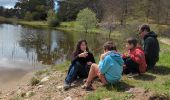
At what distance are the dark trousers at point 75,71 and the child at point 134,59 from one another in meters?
Answer: 1.42

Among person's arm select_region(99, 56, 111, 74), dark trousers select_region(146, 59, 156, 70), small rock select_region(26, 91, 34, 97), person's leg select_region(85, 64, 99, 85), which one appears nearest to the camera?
person's arm select_region(99, 56, 111, 74)

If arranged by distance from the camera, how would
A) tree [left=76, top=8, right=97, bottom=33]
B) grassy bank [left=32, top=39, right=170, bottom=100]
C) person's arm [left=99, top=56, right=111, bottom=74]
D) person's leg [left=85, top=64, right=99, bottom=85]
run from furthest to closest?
tree [left=76, top=8, right=97, bottom=33] < person's leg [left=85, top=64, right=99, bottom=85] < person's arm [left=99, top=56, right=111, bottom=74] < grassy bank [left=32, top=39, right=170, bottom=100]

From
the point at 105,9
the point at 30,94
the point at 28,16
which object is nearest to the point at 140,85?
the point at 30,94

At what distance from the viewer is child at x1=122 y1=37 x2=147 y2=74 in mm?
Result: 12844

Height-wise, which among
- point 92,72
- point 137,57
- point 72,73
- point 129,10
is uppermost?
point 129,10

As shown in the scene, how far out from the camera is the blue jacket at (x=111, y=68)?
11.5 meters

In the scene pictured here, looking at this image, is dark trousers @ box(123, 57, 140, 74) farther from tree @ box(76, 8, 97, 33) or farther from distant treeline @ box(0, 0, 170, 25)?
distant treeline @ box(0, 0, 170, 25)

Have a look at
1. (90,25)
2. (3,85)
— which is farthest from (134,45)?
(90,25)

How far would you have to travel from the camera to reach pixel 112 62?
1152 centimetres

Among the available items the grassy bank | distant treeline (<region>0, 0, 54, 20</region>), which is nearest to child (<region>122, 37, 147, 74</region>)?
the grassy bank

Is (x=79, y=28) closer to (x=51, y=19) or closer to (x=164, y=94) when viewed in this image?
(x=51, y=19)

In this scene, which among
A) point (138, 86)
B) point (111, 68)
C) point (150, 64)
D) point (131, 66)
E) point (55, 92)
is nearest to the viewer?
point (138, 86)

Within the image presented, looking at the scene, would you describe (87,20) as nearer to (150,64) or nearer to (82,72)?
(150,64)

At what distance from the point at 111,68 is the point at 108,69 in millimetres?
97
